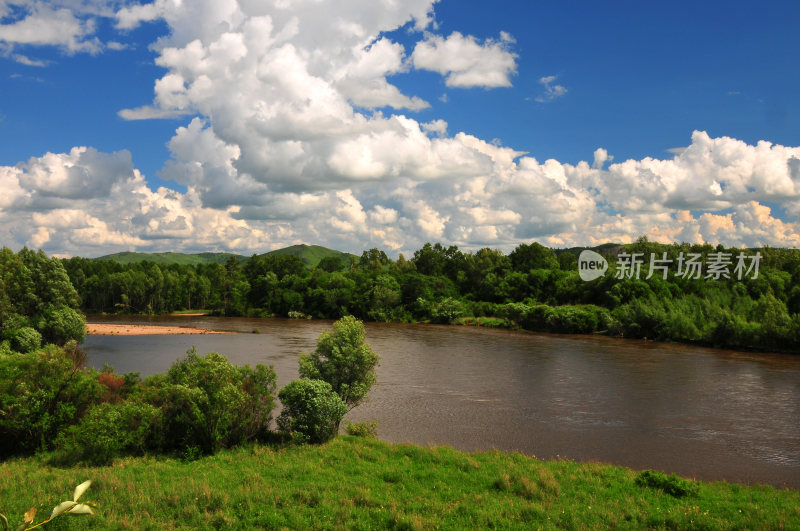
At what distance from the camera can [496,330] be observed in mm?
86312

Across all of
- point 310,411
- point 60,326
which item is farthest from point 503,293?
point 310,411

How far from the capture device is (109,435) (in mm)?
20062

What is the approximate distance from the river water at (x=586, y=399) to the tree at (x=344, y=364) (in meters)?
3.04

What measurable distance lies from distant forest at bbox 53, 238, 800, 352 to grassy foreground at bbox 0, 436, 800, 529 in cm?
5232

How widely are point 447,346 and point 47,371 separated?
153 feet

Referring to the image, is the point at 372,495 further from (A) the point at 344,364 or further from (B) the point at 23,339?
(B) the point at 23,339

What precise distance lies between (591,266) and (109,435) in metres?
90.7

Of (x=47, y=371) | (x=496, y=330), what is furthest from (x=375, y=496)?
(x=496, y=330)

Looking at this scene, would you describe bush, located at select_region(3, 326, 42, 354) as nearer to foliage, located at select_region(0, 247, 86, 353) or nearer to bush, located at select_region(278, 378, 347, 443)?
foliage, located at select_region(0, 247, 86, 353)

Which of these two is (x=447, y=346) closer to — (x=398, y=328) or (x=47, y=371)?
(x=398, y=328)

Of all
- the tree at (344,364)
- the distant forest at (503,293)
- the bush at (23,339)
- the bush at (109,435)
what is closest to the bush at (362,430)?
the tree at (344,364)

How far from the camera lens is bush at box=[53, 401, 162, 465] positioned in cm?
1988
